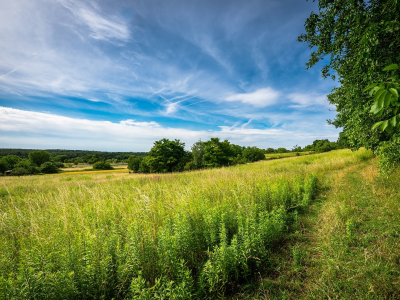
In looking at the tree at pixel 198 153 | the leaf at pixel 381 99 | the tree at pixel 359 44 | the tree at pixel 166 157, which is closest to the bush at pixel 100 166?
the tree at pixel 166 157

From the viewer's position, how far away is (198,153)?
43.3 meters

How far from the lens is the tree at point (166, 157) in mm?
38781

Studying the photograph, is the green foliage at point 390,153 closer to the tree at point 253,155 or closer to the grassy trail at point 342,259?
the grassy trail at point 342,259

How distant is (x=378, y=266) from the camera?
2578mm

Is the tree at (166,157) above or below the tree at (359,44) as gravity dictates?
below

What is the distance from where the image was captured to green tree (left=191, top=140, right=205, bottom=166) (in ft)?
140

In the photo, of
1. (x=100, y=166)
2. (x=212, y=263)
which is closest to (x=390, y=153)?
(x=212, y=263)

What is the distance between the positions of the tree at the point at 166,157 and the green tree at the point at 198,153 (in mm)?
2346

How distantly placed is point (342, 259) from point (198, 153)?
40.5 m

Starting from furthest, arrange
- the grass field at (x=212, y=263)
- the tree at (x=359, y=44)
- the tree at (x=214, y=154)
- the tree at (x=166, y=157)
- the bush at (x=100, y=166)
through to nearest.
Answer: the bush at (x=100, y=166) < the tree at (x=214, y=154) < the tree at (x=166, y=157) < the tree at (x=359, y=44) < the grass field at (x=212, y=263)

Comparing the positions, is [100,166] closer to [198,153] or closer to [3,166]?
[3,166]

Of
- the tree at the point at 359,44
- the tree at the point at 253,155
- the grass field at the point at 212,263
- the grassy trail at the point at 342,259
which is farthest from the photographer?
the tree at the point at 253,155

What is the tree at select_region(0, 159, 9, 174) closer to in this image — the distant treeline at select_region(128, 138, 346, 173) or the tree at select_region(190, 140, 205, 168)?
the distant treeline at select_region(128, 138, 346, 173)

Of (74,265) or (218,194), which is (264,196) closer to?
(218,194)
